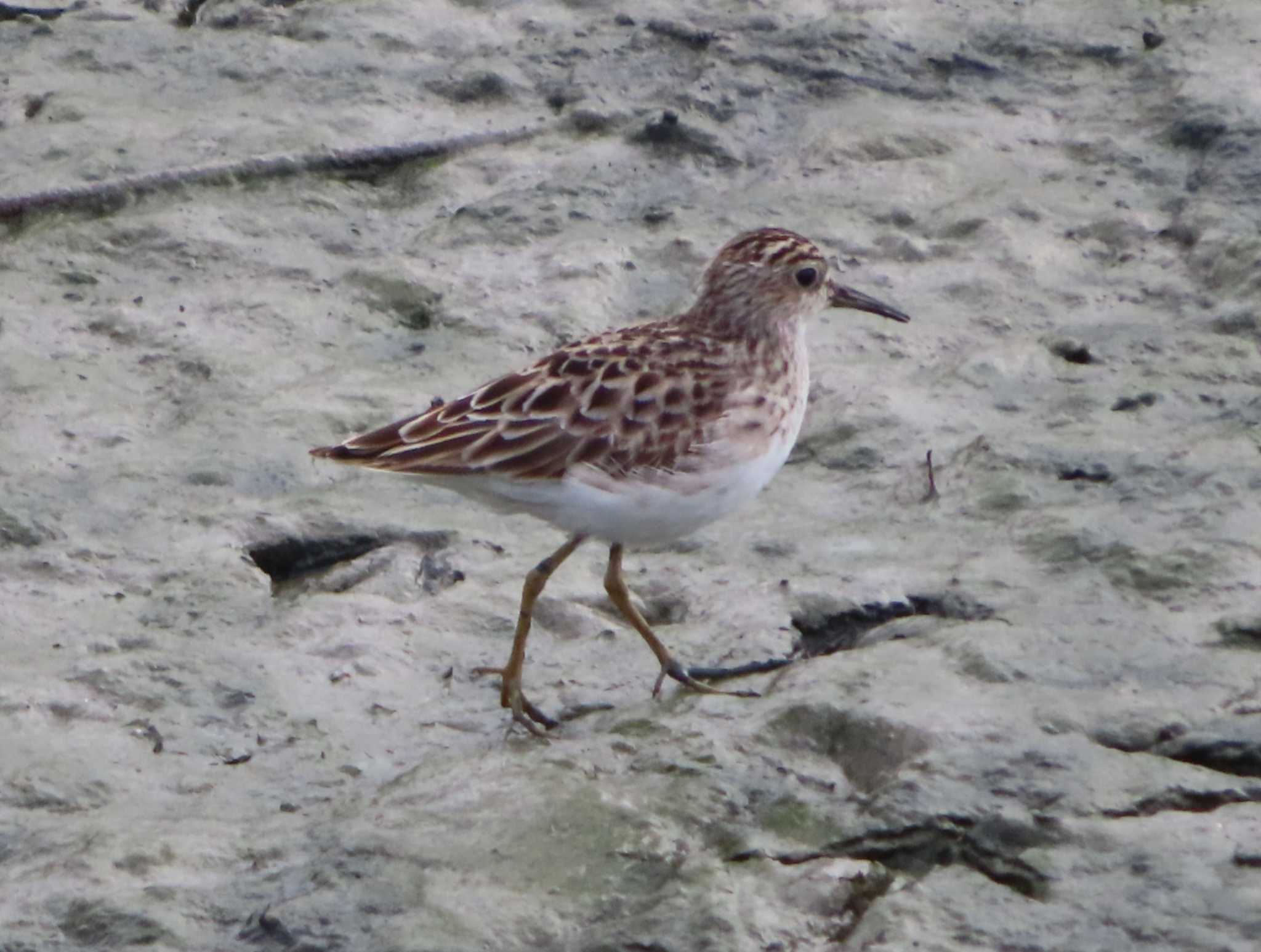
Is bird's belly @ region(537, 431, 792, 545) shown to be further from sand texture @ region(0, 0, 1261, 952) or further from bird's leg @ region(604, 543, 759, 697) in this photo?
sand texture @ region(0, 0, 1261, 952)

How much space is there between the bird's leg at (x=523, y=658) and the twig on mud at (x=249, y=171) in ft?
12.2

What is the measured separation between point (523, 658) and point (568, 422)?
78 centimetres

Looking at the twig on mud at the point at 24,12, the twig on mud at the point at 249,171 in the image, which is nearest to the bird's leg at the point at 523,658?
the twig on mud at the point at 249,171

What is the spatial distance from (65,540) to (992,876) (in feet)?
11.6

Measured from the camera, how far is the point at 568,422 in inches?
238

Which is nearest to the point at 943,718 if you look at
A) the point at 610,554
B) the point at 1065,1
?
the point at 610,554

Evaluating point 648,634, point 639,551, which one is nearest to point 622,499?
point 648,634

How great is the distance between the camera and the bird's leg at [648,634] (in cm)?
610

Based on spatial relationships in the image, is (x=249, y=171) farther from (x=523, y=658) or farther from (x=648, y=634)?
(x=648, y=634)

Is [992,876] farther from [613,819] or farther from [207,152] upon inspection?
[207,152]

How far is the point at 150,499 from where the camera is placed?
23.8 feet

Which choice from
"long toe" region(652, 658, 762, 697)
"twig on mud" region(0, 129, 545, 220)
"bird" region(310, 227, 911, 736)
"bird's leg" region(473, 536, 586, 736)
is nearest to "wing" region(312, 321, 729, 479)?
"bird" region(310, 227, 911, 736)

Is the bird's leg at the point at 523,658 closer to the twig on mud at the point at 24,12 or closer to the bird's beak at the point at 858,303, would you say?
the bird's beak at the point at 858,303


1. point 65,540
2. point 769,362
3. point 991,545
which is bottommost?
point 65,540
